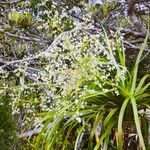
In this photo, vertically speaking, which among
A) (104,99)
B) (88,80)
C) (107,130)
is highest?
(88,80)

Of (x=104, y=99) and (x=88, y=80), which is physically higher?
(x=88, y=80)

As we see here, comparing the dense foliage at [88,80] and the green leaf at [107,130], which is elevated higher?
the dense foliage at [88,80]

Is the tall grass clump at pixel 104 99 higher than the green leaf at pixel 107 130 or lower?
higher

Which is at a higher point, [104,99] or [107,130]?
[104,99]

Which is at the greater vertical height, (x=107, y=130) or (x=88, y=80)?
(x=88, y=80)

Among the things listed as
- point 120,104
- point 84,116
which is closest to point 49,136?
point 84,116

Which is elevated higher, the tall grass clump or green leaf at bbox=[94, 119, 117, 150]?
the tall grass clump

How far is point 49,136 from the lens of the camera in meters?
2.76

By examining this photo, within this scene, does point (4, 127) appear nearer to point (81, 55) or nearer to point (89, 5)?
point (89, 5)

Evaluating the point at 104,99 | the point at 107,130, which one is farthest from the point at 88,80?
the point at 107,130

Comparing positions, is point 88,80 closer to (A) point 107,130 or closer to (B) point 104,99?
(B) point 104,99

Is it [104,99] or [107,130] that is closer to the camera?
[107,130]

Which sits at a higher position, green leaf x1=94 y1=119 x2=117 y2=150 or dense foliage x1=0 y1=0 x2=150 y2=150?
dense foliage x1=0 y1=0 x2=150 y2=150

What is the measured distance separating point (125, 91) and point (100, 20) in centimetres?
82
